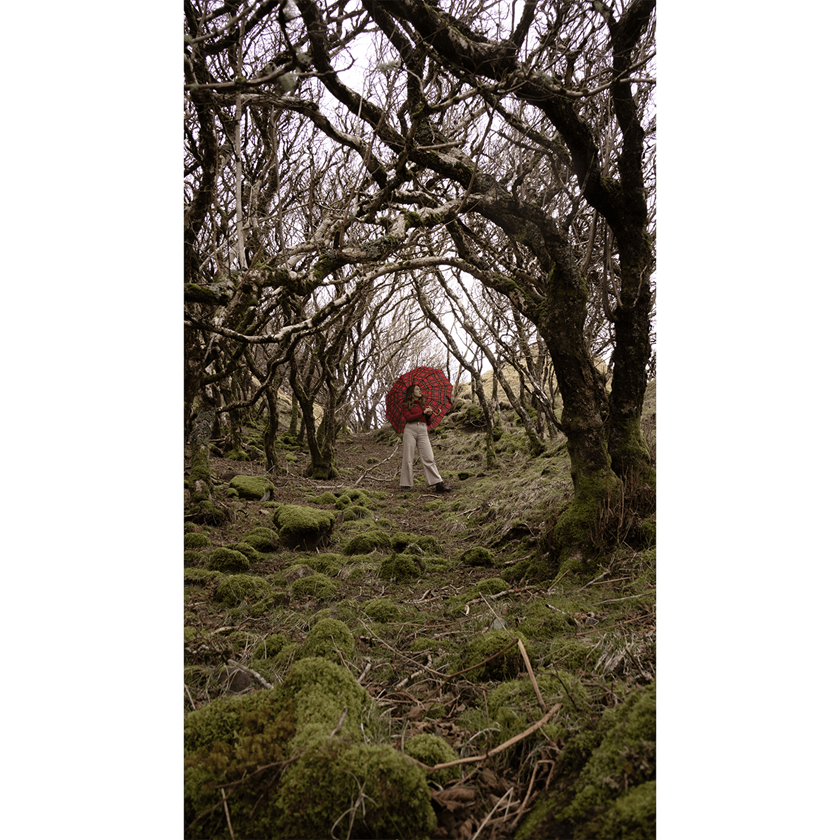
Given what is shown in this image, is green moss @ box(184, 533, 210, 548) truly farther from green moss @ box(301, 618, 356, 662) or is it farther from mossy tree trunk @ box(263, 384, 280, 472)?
mossy tree trunk @ box(263, 384, 280, 472)

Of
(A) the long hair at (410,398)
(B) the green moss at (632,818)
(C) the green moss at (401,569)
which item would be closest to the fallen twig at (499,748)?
(B) the green moss at (632,818)

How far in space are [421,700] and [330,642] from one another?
1.48 feet

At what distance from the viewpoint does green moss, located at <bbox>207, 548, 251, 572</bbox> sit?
10.6 feet

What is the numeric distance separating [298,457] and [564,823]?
33.4 ft

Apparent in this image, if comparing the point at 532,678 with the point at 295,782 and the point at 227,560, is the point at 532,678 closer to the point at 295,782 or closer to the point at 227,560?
the point at 295,782

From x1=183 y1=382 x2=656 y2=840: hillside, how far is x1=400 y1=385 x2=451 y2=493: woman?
13.6ft

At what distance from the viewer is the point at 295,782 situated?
1158 millimetres

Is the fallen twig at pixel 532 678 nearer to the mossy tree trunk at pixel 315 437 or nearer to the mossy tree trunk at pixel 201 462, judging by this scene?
the mossy tree trunk at pixel 201 462

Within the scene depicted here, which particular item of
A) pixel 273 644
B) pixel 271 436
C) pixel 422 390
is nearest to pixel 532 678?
pixel 273 644
